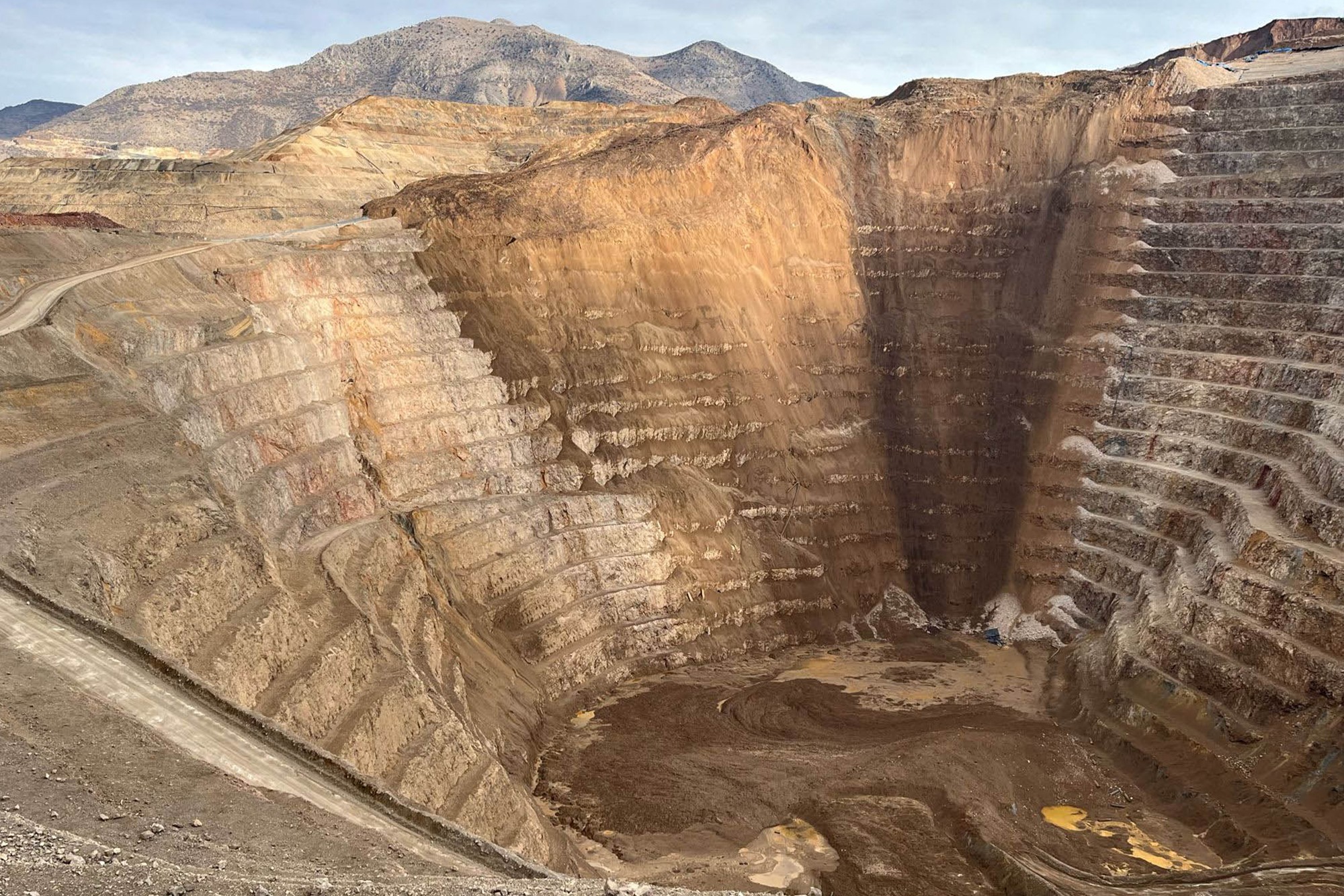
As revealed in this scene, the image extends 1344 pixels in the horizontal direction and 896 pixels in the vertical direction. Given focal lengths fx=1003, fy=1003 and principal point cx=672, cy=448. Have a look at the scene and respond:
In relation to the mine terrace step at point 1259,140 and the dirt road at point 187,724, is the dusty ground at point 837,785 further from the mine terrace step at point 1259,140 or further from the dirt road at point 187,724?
the mine terrace step at point 1259,140

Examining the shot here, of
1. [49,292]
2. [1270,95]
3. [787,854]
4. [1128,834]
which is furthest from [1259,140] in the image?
[49,292]

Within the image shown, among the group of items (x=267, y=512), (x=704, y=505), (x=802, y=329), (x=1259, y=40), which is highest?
(x=1259, y=40)

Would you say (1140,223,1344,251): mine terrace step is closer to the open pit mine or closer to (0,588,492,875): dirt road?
the open pit mine

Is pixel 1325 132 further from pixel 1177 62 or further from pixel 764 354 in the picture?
pixel 764 354

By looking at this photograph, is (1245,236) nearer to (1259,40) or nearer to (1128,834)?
(1128,834)

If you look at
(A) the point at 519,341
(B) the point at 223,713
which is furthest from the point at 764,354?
(B) the point at 223,713

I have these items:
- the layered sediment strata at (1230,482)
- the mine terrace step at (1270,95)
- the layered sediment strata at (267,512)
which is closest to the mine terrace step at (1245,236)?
the layered sediment strata at (1230,482)
